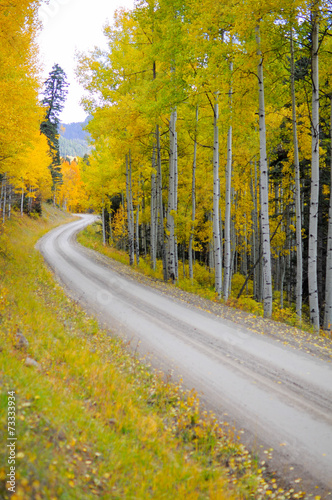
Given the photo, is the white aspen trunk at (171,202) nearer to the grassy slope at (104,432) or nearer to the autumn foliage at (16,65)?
the autumn foliage at (16,65)

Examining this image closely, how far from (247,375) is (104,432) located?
328 cm

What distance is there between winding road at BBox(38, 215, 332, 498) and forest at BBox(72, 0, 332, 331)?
12.5ft

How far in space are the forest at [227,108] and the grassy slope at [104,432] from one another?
701 cm

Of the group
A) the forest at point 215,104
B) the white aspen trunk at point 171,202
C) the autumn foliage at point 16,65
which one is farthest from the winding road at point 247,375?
the autumn foliage at point 16,65

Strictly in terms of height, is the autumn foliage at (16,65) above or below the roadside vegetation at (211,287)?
above

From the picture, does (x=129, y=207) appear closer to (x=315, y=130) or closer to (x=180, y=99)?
(x=180, y=99)

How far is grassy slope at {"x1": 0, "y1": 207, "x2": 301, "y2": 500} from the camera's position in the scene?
113 inches

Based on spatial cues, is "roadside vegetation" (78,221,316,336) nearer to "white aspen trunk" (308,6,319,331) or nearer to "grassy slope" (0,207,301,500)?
"white aspen trunk" (308,6,319,331)

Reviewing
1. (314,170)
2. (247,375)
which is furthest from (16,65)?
(247,375)

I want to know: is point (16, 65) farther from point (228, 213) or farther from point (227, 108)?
point (228, 213)

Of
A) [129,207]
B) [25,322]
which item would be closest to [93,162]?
[129,207]

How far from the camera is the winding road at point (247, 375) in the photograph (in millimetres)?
4117

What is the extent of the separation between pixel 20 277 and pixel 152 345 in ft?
19.5

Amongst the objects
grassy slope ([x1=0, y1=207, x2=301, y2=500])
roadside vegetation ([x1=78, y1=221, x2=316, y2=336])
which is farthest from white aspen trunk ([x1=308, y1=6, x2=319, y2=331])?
grassy slope ([x1=0, y1=207, x2=301, y2=500])
